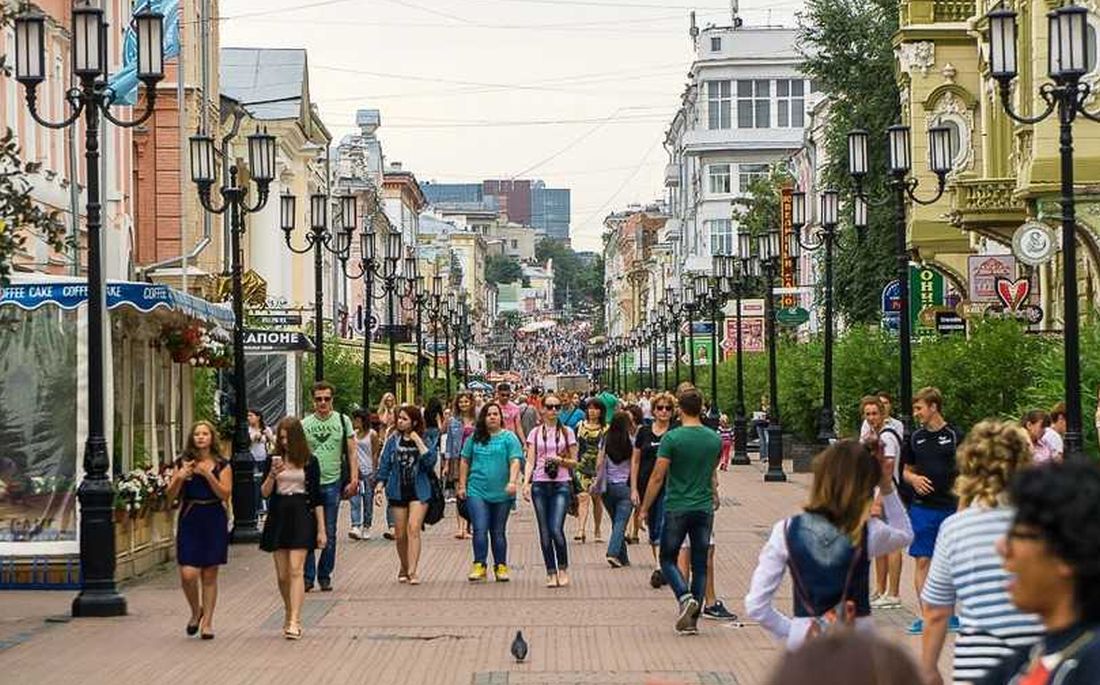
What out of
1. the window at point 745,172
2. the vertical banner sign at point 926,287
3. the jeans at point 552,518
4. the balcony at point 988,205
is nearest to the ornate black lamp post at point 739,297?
the vertical banner sign at point 926,287

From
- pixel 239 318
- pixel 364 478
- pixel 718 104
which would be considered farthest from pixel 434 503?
pixel 718 104

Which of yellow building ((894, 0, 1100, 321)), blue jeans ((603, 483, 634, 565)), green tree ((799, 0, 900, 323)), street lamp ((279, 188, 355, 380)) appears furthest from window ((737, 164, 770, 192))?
blue jeans ((603, 483, 634, 565))

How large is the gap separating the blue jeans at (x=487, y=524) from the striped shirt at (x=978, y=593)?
13.1 metres

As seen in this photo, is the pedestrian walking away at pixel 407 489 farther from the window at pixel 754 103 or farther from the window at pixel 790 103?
the window at pixel 754 103

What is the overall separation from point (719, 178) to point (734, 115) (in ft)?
11.3

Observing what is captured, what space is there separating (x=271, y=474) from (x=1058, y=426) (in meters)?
7.48

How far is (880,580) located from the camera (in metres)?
17.8

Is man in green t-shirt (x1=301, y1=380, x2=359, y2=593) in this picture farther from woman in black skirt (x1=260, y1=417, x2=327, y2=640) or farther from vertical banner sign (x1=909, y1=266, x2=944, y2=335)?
vertical banner sign (x1=909, y1=266, x2=944, y2=335)

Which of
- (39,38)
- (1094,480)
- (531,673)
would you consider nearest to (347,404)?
(39,38)

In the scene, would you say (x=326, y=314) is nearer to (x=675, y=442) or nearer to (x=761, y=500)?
(x=761, y=500)

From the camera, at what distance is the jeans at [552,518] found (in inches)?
826

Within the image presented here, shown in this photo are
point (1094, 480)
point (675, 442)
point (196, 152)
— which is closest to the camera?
point (1094, 480)

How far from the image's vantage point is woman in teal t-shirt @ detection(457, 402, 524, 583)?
21.4 m

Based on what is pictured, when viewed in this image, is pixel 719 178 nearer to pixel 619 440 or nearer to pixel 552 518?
pixel 619 440
